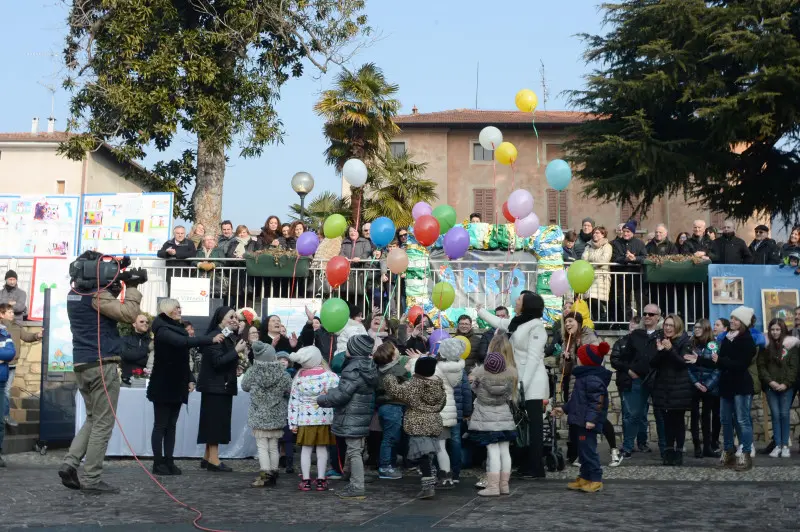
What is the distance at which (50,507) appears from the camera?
8852 mm

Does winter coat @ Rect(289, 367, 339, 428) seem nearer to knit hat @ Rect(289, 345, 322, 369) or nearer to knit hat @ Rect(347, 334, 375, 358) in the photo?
knit hat @ Rect(289, 345, 322, 369)

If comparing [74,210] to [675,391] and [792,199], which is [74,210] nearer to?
[675,391]

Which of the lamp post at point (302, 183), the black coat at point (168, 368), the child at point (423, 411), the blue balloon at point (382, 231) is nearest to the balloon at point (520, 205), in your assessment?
the blue balloon at point (382, 231)

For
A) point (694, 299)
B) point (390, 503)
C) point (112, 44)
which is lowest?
point (390, 503)

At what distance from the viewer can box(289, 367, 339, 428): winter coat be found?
10.4 metres

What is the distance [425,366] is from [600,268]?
7254mm

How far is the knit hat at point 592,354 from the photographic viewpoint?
412 inches

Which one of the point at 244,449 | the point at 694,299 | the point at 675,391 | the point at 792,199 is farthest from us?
the point at 792,199

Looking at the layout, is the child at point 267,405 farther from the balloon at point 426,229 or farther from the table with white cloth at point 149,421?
the balloon at point 426,229

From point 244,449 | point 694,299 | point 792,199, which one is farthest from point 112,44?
point 792,199

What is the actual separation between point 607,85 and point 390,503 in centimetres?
1950

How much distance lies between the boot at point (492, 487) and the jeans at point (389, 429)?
1.79 m

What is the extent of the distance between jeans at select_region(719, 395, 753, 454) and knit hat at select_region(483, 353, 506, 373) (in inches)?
135

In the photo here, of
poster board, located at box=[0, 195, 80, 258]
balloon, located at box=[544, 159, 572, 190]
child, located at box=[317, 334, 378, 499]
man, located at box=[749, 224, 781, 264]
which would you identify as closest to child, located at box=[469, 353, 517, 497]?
child, located at box=[317, 334, 378, 499]
